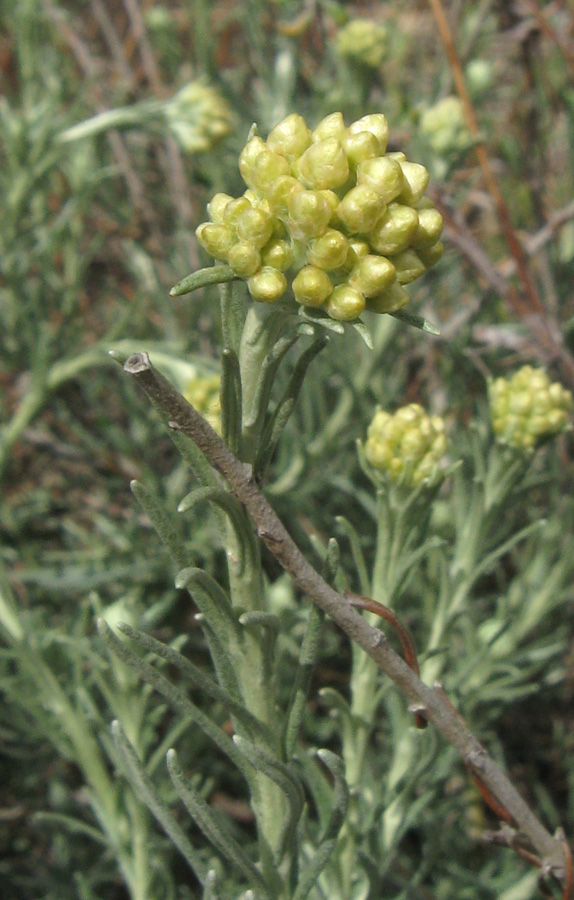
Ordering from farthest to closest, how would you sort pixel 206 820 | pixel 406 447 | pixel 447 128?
pixel 447 128 → pixel 406 447 → pixel 206 820

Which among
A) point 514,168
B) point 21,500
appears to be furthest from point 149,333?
point 514,168

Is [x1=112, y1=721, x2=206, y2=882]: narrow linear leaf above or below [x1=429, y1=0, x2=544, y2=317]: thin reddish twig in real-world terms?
below

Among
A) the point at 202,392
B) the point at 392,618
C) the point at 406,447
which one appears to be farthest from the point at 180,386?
the point at 392,618

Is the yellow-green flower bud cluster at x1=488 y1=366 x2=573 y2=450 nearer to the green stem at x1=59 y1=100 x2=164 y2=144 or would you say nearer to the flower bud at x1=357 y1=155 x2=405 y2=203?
the flower bud at x1=357 y1=155 x2=405 y2=203

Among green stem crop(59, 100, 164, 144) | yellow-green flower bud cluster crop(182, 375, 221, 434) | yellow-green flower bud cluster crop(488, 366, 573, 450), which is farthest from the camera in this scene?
green stem crop(59, 100, 164, 144)

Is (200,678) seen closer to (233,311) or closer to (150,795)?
(150,795)

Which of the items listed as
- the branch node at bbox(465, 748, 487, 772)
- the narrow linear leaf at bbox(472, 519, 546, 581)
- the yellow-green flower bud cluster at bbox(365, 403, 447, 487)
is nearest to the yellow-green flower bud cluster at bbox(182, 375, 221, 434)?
the yellow-green flower bud cluster at bbox(365, 403, 447, 487)
